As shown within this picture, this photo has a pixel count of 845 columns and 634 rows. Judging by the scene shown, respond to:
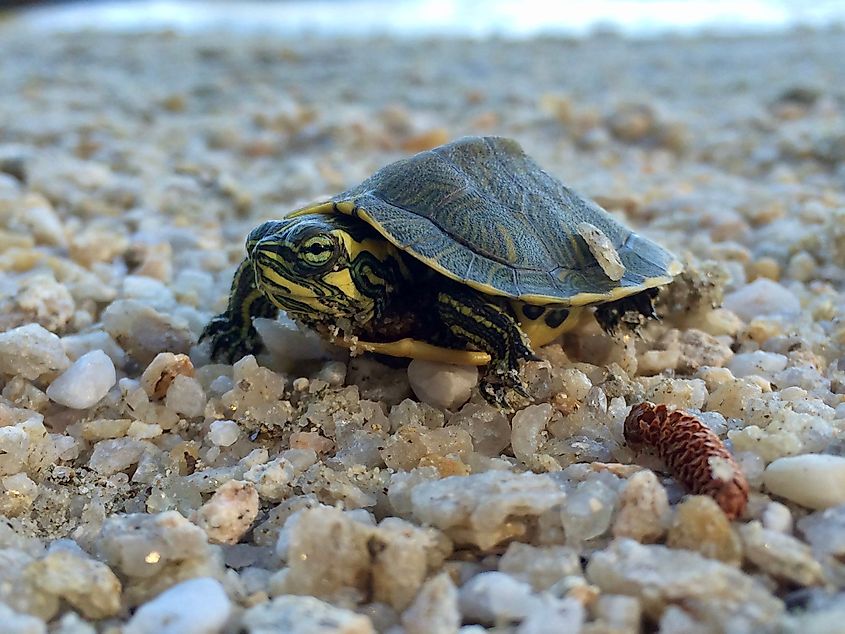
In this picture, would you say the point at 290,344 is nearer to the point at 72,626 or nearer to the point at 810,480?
the point at 72,626

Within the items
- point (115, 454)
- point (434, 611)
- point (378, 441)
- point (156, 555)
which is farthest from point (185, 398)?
point (434, 611)

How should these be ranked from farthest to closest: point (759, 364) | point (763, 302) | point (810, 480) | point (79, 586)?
point (763, 302), point (759, 364), point (810, 480), point (79, 586)

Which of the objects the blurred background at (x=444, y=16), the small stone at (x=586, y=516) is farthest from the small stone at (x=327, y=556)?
the blurred background at (x=444, y=16)

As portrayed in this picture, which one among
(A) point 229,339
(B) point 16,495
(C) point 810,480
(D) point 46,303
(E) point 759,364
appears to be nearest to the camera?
(C) point 810,480

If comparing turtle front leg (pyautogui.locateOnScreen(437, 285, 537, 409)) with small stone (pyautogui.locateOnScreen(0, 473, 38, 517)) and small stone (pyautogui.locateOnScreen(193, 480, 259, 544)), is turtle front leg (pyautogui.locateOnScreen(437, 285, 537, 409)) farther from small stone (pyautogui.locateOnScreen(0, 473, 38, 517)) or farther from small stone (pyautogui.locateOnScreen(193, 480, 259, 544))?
small stone (pyautogui.locateOnScreen(0, 473, 38, 517))

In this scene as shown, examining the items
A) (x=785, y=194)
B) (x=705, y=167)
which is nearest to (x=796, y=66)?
(x=705, y=167)

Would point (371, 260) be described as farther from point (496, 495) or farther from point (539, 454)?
point (496, 495)

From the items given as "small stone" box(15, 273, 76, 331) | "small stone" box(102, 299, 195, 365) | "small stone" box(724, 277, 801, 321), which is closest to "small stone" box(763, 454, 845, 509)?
"small stone" box(724, 277, 801, 321)
